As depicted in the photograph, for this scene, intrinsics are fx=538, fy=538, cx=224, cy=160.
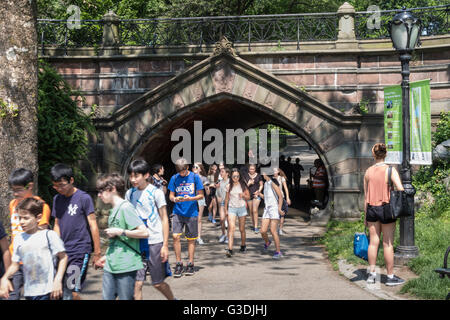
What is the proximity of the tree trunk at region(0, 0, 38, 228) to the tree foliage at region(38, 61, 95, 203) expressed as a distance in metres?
3.25

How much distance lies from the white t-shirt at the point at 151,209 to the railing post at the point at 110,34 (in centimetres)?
950

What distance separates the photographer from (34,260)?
460 centimetres

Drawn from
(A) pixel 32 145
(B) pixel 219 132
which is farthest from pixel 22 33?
(B) pixel 219 132

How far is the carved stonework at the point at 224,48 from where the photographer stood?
1385cm

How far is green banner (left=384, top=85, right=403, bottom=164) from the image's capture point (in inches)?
368

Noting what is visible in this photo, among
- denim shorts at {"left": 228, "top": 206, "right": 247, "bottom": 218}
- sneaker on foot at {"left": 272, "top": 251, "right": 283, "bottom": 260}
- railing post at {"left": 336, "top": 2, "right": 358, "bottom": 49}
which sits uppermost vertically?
railing post at {"left": 336, "top": 2, "right": 358, "bottom": 49}

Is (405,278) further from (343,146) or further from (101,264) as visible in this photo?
(343,146)

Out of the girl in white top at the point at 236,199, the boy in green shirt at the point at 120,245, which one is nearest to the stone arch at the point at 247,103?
the girl in white top at the point at 236,199

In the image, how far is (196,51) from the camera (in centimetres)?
1453

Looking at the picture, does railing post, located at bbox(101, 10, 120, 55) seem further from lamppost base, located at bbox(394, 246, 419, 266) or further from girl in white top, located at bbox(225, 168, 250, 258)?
lamppost base, located at bbox(394, 246, 419, 266)

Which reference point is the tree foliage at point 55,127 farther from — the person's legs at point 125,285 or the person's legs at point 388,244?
the person's legs at point 388,244

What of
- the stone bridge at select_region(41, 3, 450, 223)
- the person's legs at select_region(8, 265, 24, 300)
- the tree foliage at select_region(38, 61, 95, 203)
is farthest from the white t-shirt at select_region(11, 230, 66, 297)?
the stone bridge at select_region(41, 3, 450, 223)

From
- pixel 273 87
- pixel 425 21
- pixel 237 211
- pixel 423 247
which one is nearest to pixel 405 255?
pixel 423 247

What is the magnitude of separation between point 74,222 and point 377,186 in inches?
162
